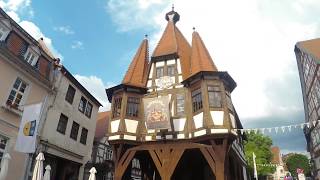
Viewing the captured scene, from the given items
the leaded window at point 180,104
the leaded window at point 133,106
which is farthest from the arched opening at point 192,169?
the leaded window at point 133,106

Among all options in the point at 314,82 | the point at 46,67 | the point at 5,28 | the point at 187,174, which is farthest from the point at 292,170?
the point at 5,28

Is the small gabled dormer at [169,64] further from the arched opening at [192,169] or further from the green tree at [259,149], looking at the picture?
the green tree at [259,149]

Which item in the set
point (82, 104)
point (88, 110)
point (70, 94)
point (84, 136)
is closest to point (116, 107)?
point (70, 94)

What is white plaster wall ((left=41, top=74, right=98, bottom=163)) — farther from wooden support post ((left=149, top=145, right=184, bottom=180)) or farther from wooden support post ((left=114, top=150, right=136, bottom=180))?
wooden support post ((left=149, top=145, right=184, bottom=180))

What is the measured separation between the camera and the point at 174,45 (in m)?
19.6

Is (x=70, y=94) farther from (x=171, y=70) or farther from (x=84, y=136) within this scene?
(x=171, y=70)

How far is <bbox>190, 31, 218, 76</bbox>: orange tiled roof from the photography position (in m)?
17.0

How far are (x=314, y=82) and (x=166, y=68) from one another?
720 inches

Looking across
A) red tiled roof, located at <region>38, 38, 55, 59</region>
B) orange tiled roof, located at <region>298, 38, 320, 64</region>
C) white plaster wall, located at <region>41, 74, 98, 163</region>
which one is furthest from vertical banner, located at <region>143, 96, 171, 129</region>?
orange tiled roof, located at <region>298, 38, 320, 64</region>

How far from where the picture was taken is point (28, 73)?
16391 mm

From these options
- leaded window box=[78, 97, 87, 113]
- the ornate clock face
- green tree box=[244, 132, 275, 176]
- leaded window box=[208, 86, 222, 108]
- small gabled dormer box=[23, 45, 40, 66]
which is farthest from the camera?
green tree box=[244, 132, 275, 176]

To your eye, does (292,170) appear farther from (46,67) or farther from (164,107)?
(46,67)

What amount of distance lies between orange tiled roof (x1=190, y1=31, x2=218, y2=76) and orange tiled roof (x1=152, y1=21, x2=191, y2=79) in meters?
0.68

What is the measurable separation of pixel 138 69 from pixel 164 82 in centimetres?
228
